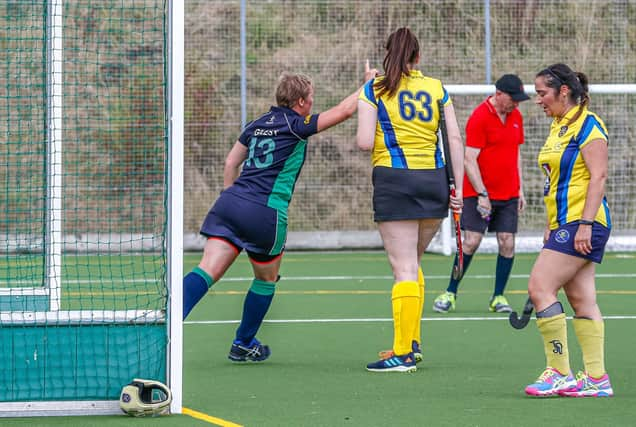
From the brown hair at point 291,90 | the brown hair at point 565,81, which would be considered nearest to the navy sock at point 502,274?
the brown hair at point 291,90

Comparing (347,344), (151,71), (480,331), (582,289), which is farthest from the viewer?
(151,71)

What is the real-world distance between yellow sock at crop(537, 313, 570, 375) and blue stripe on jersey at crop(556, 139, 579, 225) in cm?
52

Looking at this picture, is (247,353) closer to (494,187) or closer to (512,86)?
(494,187)

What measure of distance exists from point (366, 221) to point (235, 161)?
1100cm

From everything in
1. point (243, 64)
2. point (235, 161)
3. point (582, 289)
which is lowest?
point (582, 289)

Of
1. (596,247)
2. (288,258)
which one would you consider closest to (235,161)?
(596,247)

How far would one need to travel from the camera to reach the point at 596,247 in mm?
6105

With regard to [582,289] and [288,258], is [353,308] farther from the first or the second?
[288,258]

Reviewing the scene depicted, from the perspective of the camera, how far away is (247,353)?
7504mm

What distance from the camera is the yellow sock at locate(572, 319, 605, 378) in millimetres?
6195

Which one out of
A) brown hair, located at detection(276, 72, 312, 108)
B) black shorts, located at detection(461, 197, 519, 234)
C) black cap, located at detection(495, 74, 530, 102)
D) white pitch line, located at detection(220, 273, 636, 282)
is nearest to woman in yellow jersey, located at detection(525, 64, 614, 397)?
brown hair, located at detection(276, 72, 312, 108)

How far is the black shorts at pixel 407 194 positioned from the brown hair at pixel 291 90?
716mm

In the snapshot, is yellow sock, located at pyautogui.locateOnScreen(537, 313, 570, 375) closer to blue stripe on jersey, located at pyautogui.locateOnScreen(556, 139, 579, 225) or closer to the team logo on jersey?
the team logo on jersey

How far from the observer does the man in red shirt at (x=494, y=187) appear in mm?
10000
